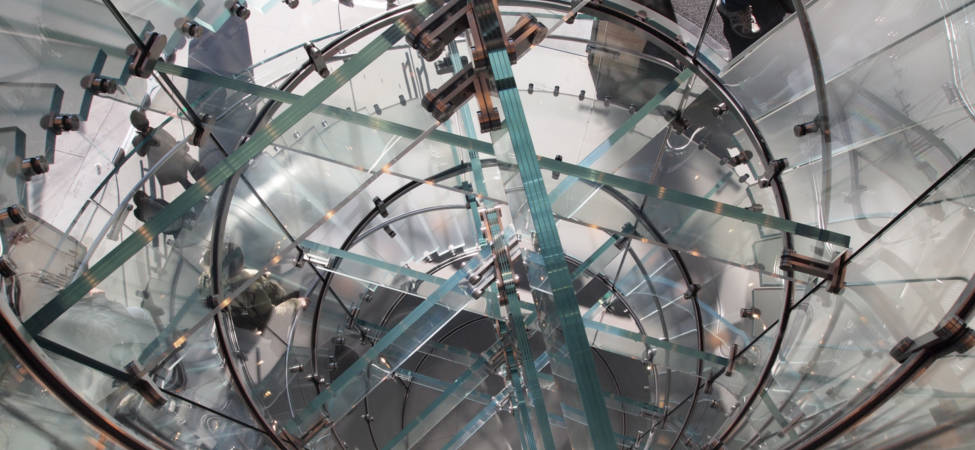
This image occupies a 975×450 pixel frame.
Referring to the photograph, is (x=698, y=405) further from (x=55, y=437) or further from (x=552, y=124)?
(x=55, y=437)

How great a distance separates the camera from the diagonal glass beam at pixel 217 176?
1610 mm

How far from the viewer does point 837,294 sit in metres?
2.41

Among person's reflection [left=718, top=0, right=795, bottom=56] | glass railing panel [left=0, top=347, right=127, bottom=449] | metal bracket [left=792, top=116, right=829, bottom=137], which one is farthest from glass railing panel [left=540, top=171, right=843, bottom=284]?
person's reflection [left=718, top=0, right=795, bottom=56]

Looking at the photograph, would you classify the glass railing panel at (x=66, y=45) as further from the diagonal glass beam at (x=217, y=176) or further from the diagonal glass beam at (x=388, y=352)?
the diagonal glass beam at (x=388, y=352)

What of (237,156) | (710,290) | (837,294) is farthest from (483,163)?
(710,290)

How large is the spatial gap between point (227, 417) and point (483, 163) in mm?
1922

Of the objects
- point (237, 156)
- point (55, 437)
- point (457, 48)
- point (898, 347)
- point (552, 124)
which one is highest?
point (552, 124)

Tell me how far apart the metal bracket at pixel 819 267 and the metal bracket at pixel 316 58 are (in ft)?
9.65

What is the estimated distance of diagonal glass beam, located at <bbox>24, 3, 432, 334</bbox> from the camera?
161cm

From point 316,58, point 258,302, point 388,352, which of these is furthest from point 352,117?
point 258,302

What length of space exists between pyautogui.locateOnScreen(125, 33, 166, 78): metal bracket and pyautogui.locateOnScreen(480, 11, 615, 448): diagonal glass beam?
184cm

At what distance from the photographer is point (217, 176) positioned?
5.59 feet

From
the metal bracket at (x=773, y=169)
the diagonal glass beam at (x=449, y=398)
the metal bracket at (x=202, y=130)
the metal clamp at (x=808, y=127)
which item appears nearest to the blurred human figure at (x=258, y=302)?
the metal bracket at (x=202, y=130)

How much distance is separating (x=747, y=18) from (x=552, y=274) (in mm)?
3985
